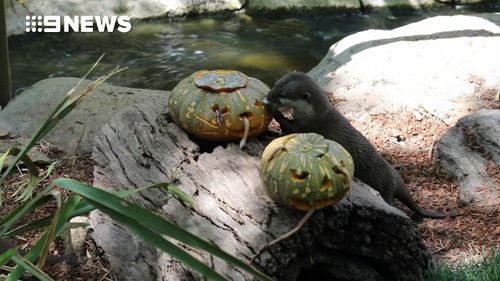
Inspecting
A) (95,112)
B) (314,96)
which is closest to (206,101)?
(314,96)

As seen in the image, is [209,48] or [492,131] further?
[209,48]

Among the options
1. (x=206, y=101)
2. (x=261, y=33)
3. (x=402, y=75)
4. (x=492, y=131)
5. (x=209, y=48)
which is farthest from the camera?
(x=261, y=33)

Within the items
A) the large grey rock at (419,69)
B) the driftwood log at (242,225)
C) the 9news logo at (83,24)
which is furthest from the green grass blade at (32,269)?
the 9news logo at (83,24)

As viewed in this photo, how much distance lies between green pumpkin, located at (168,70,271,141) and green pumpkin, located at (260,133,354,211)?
500 mm

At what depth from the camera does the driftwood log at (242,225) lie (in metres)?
2.56

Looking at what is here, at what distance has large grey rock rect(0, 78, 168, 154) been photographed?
4633mm

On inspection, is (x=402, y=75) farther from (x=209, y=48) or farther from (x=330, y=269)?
(x=209, y=48)

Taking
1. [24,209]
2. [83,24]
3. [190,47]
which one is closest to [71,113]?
[24,209]

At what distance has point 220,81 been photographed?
127 inches

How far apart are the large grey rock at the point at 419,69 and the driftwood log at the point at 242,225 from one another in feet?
7.47

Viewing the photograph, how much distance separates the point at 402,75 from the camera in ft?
18.5

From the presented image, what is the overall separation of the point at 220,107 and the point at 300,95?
0.60m

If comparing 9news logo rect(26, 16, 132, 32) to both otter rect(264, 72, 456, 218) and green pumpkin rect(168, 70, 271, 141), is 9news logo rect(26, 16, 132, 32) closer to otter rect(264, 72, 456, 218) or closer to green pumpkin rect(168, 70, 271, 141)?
otter rect(264, 72, 456, 218)

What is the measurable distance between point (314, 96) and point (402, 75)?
92.7 inches
